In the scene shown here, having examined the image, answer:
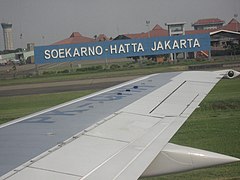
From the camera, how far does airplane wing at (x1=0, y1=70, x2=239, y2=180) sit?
2.89 m

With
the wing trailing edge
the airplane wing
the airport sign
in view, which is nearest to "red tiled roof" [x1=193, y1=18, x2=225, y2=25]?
the airport sign

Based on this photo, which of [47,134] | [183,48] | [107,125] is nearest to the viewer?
[47,134]

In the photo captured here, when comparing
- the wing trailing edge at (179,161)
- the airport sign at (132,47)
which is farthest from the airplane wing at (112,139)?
the airport sign at (132,47)

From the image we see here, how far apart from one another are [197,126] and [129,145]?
27.1 feet

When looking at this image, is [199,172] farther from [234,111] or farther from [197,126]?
[234,111]

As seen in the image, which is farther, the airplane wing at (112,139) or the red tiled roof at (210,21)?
the red tiled roof at (210,21)

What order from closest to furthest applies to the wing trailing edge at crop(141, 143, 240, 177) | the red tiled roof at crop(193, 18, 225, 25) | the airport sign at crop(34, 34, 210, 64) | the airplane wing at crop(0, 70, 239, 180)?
the airplane wing at crop(0, 70, 239, 180), the wing trailing edge at crop(141, 143, 240, 177), the airport sign at crop(34, 34, 210, 64), the red tiled roof at crop(193, 18, 225, 25)

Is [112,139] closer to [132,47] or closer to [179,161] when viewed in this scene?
[179,161]

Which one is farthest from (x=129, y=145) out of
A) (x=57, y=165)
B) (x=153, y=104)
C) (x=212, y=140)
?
(x=212, y=140)

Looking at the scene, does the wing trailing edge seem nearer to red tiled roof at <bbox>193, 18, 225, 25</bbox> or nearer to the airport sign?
the airport sign

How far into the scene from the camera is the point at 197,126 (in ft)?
37.7

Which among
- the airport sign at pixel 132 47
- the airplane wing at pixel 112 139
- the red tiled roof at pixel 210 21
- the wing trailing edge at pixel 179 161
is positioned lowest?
the wing trailing edge at pixel 179 161

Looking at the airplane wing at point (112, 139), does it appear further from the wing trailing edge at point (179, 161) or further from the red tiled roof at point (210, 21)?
the red tiled roof at point (210, 21)

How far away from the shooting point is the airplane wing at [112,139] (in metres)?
2.89
